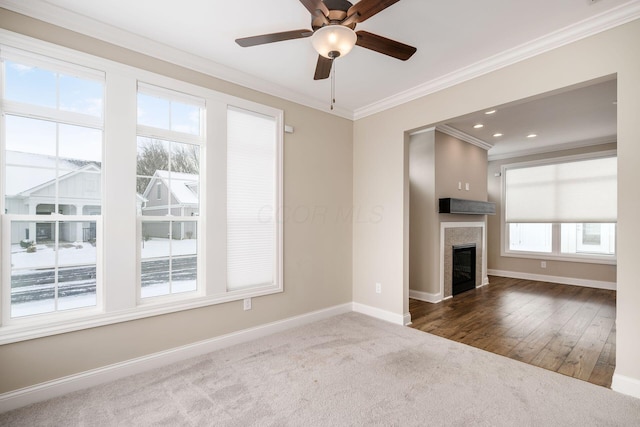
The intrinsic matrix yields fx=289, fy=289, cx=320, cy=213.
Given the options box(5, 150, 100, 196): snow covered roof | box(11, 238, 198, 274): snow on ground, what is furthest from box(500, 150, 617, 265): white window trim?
box(5, 150, 100, 196): snow covered roof

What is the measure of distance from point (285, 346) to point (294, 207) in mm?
1572

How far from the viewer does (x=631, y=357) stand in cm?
215

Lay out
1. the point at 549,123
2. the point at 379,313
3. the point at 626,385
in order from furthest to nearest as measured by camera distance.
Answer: the point at 549,123, the point at 379,313, the point at 626,385

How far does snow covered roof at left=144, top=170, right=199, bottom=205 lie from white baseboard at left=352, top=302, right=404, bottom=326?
2646 millimetres

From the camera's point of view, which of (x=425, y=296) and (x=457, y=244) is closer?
(x=425, y=296)

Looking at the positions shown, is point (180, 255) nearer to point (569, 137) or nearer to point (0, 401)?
point (0, 401)

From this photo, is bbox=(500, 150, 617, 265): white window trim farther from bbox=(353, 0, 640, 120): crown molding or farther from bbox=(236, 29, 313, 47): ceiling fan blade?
bbox=(236, 29, 313, 47): ceiling fan blade

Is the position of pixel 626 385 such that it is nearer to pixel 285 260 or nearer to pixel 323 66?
pixel 285 260

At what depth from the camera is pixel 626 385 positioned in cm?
217

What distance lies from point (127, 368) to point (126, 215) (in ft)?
4.24

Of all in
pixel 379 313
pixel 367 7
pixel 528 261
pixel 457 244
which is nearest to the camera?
pixel 367 7

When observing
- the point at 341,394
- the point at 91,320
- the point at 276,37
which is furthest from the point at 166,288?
the point at 276,37

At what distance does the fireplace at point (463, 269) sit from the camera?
5.05 metres

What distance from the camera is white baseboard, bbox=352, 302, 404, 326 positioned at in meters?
3.67
